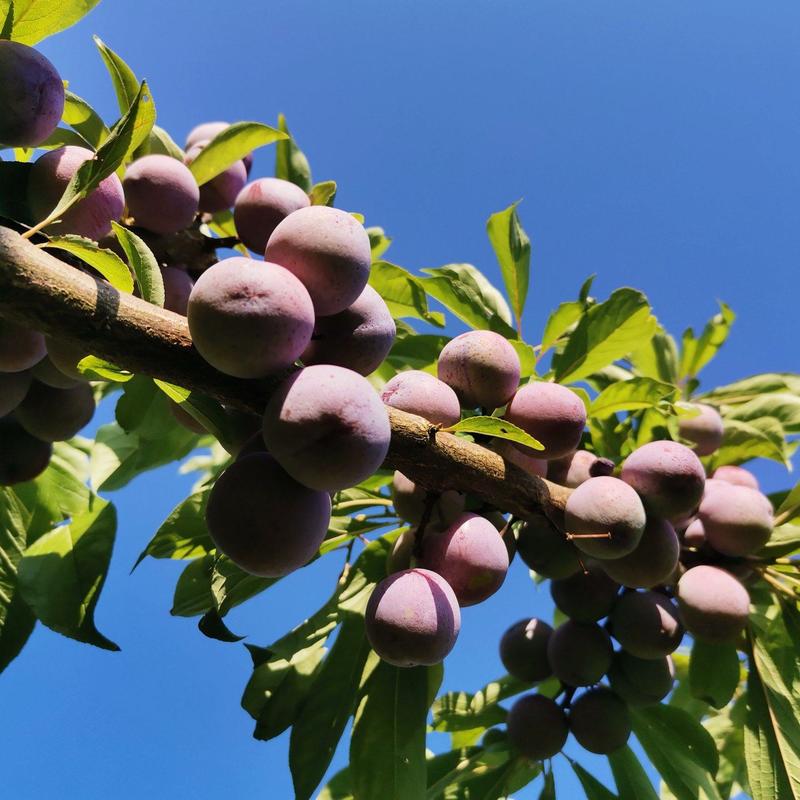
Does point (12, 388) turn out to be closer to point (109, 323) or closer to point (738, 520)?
point (109, 323)

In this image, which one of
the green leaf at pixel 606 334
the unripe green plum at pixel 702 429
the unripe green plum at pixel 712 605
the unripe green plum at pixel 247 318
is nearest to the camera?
the unripe green plum at pixel 247 318

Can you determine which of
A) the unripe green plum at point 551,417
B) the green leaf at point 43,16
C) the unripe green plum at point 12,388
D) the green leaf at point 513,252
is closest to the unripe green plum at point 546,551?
the unripe green plum at point 551,417

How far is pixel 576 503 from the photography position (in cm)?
154

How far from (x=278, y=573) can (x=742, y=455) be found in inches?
71.7

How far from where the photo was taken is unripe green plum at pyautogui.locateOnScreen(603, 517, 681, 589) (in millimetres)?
1621

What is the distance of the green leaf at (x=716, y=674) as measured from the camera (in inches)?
80.2

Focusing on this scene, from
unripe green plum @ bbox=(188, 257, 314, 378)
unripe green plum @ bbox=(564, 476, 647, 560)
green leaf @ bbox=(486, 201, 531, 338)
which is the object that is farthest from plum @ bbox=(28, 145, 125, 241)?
green leaf @ bbox=(486, 201, 531, 338)

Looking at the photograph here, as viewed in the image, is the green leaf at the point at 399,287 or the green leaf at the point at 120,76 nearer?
the green leaf at the point at 120,76

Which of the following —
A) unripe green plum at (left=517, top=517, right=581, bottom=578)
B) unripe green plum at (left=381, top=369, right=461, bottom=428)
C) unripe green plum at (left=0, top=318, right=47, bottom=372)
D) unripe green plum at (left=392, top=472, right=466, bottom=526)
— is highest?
unripe green plum at (left=0, top=318, right=47, bottom=372)

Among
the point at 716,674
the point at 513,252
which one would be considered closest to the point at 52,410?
the point at 513,252

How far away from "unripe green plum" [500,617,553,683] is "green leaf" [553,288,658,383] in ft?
2.70

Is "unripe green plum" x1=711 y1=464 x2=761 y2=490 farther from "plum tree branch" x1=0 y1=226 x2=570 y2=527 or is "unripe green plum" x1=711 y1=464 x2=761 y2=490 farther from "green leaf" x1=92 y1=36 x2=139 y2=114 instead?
"green leaf" x1=92 y1=36 x2=139 y2=114

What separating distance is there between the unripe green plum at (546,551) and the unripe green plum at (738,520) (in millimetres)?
435

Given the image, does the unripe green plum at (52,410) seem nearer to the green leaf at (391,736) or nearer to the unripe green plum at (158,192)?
the unripe green plum at (158,192)
